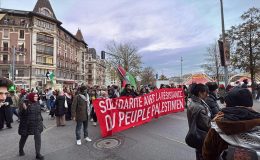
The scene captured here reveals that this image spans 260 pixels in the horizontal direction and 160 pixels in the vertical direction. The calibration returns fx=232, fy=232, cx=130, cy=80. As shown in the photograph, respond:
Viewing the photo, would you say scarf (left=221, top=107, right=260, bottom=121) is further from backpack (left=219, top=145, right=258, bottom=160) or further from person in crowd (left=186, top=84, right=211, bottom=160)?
person in crowd (left=186, top=84, right=211, bottom=160)

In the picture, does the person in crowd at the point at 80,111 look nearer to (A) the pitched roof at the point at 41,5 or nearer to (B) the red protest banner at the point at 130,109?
(B) the red protest banner at the point at 130,109

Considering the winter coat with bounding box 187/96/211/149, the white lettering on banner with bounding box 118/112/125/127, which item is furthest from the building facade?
the winter coat with bounding box 187/96/211/149

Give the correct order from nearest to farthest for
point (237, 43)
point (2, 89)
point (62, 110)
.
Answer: point (2, 89) < point (62, 110) < point (237, 43)

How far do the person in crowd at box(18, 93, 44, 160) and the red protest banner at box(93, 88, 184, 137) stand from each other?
6.31ft

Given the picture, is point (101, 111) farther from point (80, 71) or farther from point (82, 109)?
point (80, 71)

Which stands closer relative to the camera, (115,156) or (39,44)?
(115,156)

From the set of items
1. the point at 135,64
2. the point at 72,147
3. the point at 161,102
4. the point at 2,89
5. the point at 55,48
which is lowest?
the point at 72,147

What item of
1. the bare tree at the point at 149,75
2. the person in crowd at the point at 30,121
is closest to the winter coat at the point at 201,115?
the person in crowd at the point at 30,121

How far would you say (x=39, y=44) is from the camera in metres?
63.0

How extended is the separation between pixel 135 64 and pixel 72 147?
35.5 meters

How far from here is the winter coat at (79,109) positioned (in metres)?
7.20

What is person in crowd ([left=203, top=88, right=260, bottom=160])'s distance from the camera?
6.61ft

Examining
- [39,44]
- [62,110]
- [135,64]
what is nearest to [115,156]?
[62,110]

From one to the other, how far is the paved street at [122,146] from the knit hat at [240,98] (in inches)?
134
